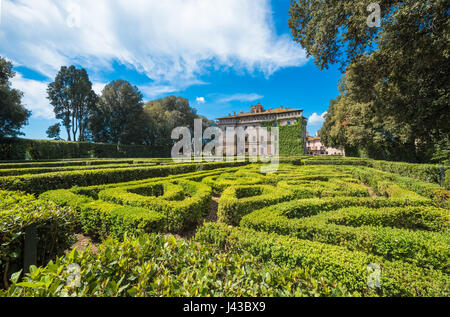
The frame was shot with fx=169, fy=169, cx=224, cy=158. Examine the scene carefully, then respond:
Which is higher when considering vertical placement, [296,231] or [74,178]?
[74,178]

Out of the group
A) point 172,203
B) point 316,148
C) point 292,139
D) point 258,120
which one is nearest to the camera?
point 172,203

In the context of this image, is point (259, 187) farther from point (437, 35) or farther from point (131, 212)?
point (437, 35)

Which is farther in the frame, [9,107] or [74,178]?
[9,107]

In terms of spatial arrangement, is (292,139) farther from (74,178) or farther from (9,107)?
(9,107)

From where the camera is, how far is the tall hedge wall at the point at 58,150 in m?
21.4

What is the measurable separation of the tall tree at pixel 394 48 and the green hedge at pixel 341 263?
7471 millimetres

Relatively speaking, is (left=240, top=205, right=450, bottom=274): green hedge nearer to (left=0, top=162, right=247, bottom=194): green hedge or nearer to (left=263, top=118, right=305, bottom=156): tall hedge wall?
(left=0, top=162, right=247, bottom=194): green hedge

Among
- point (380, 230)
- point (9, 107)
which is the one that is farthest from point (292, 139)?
point (9, 107)

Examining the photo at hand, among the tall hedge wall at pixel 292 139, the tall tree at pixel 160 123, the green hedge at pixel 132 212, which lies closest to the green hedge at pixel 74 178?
the green hedge at pixel 132 212

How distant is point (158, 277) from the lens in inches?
67.6

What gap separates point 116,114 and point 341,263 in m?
42.4

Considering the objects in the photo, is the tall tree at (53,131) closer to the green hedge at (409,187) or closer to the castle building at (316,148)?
the green hedge at (409,187)

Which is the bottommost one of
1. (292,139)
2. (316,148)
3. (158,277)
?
(158,277)

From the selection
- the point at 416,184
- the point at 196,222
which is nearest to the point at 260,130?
the point at 416,184
